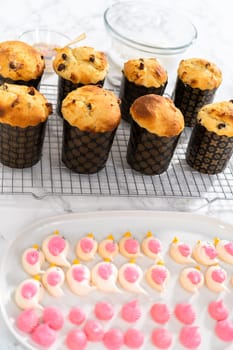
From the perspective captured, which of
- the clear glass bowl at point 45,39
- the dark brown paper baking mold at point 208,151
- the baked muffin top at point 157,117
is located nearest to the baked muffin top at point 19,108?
the baked muffin top at point 157,117

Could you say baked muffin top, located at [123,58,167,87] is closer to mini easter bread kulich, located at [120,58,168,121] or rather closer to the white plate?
mini easter bread kulich, located at [120,58,168,121]

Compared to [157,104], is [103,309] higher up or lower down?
lower down

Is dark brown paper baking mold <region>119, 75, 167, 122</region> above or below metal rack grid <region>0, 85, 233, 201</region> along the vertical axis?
above

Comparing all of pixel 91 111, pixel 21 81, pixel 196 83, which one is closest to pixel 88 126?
pixel 91 111

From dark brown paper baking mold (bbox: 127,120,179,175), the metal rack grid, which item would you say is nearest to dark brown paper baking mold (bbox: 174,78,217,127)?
the metal rack grid

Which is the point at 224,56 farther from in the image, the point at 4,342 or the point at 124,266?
the point at 4,342

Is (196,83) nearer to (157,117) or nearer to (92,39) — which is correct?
(157,117)

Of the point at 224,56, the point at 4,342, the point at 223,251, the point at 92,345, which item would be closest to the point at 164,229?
the point at 223,251
